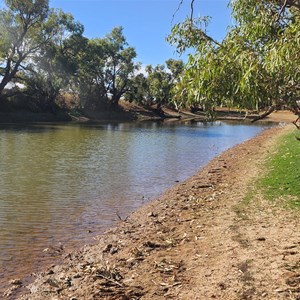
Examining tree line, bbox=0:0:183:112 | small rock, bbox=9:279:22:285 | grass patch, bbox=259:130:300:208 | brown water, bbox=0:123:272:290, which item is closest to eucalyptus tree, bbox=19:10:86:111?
tree line, bbox=0:0:183:112

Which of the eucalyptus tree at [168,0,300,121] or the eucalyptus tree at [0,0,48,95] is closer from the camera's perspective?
the eucalyptus tree at [168,0,300,121]

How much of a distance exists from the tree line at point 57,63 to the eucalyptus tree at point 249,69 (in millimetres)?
38361

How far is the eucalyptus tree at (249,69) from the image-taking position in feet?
15.3

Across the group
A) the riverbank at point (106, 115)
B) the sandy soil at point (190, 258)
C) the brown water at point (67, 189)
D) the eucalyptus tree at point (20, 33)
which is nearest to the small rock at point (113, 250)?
the sandy soil at point (190, 258)

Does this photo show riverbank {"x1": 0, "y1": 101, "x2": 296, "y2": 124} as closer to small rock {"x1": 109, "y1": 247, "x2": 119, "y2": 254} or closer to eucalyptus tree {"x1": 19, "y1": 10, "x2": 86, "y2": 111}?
eucalyptus tree {"x1": 19, "y1": 10, "x2": 86, "y2": 111}

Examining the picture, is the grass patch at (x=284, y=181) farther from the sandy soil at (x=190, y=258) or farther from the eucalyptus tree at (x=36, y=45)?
the eucalyptus tree at (x=36, y=45)

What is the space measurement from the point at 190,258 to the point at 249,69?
3086 mm

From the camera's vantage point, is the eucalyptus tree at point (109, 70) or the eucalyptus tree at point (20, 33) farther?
the eucalyptus tree at point (109, 70)

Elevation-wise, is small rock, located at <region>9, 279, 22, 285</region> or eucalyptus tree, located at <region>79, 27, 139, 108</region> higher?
eucalyptus tree, located at <region>79, 27, 139, 108</region>

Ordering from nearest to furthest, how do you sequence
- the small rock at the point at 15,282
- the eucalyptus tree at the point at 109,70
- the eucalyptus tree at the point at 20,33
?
the small rock at the point at 15,282, the eucalyptus tree at the point at 20,33, the eucalyptus tree at the point at 109,70

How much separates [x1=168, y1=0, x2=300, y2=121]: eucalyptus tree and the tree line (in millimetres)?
38361

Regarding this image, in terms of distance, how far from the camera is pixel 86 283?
5492mm

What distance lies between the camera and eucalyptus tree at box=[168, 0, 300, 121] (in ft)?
15.3

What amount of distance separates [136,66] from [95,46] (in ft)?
42.2
